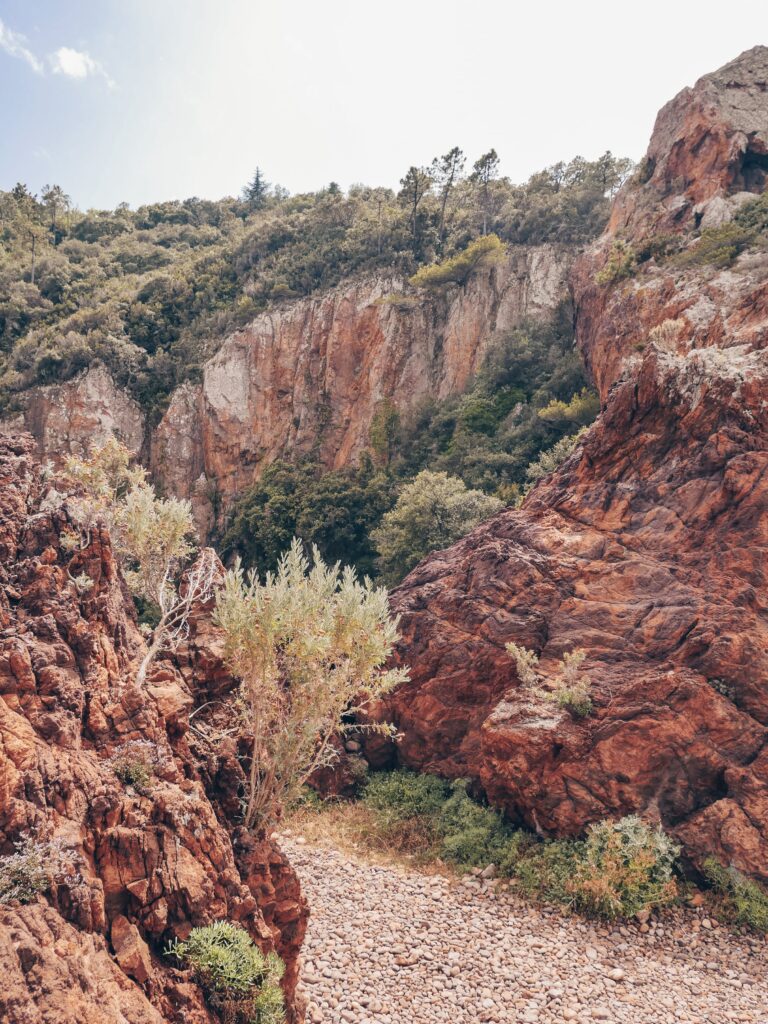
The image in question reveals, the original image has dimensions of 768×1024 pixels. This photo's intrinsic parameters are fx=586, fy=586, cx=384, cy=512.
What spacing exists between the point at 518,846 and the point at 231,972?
713cm

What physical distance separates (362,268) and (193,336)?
41.4 feet

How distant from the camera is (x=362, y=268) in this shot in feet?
131

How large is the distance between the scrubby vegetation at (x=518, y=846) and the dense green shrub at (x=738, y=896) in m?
0.64

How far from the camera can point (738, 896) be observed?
953 centimetres

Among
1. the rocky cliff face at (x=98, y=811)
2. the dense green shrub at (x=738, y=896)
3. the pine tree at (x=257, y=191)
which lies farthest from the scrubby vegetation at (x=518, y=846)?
the pine tree at (x=257, y=191)

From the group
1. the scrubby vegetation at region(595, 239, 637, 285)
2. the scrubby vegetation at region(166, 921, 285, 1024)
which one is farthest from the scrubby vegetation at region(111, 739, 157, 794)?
the scrubby vegetation at region(595, 239, 637, 285)

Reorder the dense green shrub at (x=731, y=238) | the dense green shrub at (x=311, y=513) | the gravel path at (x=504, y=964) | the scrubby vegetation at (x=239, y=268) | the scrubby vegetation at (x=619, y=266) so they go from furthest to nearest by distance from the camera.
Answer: the scrubby vegetation at (x=239, y=268)
the dense green shrub at (x=311, y=513)
the scrubby vegetation at (x=619, y=266)
the dense green shrub at (x=731, y=238)
the gravel path at (x=504, y=964)

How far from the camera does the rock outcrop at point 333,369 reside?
36125 millimetres

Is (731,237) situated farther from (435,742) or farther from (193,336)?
(193,336)

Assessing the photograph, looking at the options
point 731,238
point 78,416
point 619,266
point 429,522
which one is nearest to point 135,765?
point 429,522

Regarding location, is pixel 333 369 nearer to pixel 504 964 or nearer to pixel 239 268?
pixel 239 268

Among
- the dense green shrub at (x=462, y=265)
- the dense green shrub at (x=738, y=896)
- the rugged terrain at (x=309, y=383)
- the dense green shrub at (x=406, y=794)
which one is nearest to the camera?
the dense green shrub at (x=738, y=896)

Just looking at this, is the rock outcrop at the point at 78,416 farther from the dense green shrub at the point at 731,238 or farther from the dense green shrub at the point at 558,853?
the dense green shrub at the point at 731,238

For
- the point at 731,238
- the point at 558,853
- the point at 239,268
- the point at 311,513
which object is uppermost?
the point at 239,268
